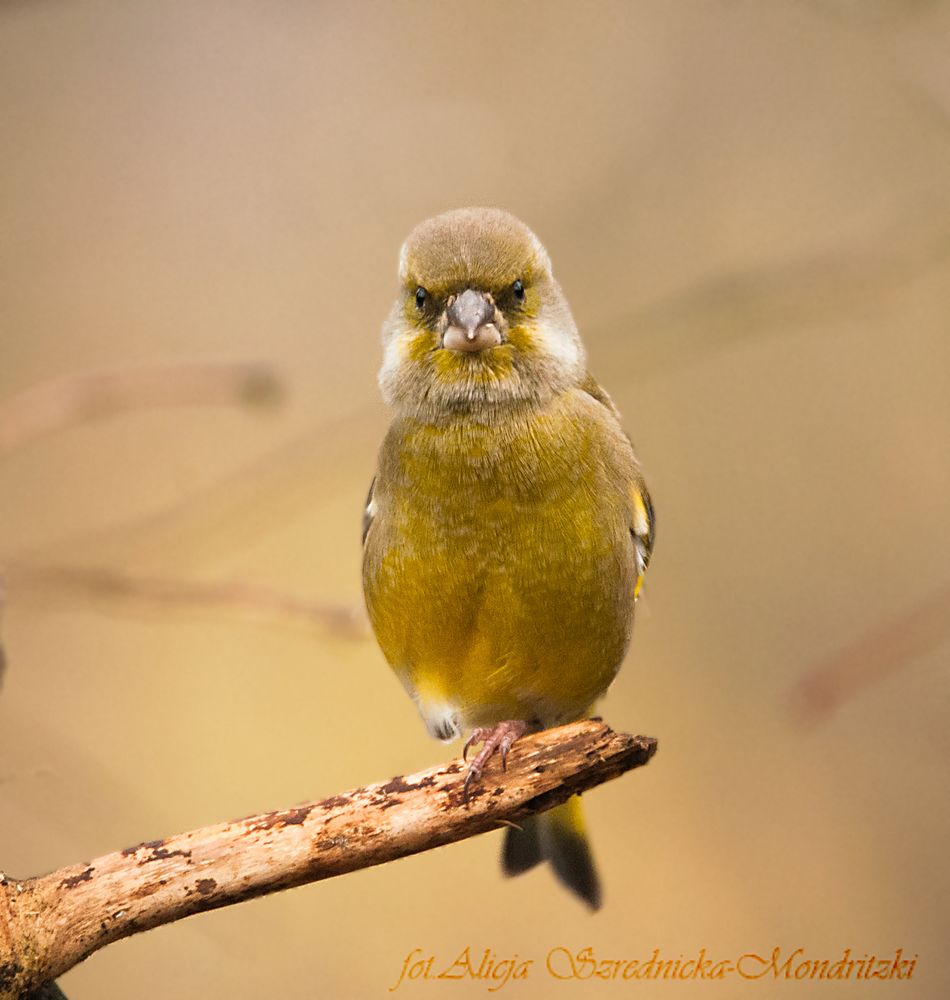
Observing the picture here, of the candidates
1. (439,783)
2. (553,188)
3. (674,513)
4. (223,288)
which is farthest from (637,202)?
(439,783)

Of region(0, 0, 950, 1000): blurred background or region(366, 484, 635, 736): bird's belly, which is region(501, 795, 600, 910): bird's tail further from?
region(0, 0, 950, 1000): blurred background

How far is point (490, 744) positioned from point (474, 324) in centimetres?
112

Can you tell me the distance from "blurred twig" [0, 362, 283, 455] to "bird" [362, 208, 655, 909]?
1.51 ft

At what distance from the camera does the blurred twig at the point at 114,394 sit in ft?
12.1

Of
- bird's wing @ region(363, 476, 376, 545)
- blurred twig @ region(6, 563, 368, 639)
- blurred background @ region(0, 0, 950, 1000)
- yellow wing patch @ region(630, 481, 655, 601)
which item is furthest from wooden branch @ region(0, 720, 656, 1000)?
blurred background @ region(0, 0, 950, 1000)

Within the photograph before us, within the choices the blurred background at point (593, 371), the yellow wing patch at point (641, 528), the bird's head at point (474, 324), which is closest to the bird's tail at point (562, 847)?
the yellow wing patch at point (641, 528)

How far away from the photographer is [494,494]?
11.5 ft

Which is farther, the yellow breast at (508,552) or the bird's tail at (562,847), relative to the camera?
the bird's tail at (562,847)

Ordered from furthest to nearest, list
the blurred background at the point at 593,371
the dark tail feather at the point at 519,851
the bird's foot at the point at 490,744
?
the blurred background at the point at 593,371
the dark tail feather at the point at 519,851
the bird's foot at the point at 490,744

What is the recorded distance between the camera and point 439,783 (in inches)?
122

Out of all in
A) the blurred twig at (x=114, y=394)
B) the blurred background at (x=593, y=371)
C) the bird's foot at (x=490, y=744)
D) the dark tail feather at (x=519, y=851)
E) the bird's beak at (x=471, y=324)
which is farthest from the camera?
the blurred background at (x=593, y=371)

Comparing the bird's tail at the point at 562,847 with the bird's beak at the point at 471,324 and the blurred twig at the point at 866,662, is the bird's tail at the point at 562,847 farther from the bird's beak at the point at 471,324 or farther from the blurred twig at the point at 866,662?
the bird's beak at the point at 471,324

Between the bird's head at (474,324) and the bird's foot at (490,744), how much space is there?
0.86 metres

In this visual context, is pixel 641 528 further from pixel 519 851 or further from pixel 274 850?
pixel 274 850
